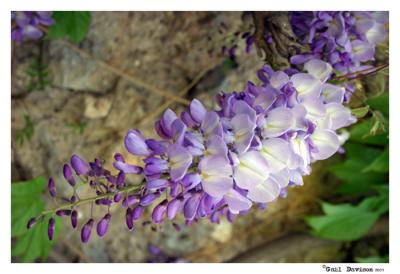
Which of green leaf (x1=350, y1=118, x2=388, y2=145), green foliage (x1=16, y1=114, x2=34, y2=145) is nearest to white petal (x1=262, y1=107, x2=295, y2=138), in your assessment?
green leaf (x1=350, y1=118, x2=388, y2=145)

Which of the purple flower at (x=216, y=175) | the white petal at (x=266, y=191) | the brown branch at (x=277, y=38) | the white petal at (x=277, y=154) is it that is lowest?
the white petal at (x=266, y=191)

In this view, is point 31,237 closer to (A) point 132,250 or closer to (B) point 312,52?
(A) point 132,250

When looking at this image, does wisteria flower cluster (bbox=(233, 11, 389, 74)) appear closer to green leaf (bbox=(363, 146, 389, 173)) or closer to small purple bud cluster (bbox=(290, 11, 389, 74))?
small purple bud cluster (bbox=(290, 11, 389, 74))

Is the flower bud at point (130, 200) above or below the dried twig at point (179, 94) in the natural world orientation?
below

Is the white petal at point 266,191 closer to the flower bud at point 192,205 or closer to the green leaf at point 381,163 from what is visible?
the flower bud at point 192,205

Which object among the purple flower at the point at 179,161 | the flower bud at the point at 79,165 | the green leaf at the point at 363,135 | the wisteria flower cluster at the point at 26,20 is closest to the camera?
the purple flower at the point at 179,161

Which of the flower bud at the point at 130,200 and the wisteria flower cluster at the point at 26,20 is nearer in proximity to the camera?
the flower bud at the point at 130,200

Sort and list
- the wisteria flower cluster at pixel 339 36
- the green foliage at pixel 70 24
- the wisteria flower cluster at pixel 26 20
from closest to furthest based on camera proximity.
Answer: the wisteria flower cluster at pixel 339 36 < the wisteria flower cluster at pixel 26 20 < the green foliage at pixel 70 24

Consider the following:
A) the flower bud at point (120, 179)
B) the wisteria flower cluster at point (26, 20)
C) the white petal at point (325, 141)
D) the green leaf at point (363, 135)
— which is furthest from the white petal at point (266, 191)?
the wisteria flower cluster at point (26, 20)
